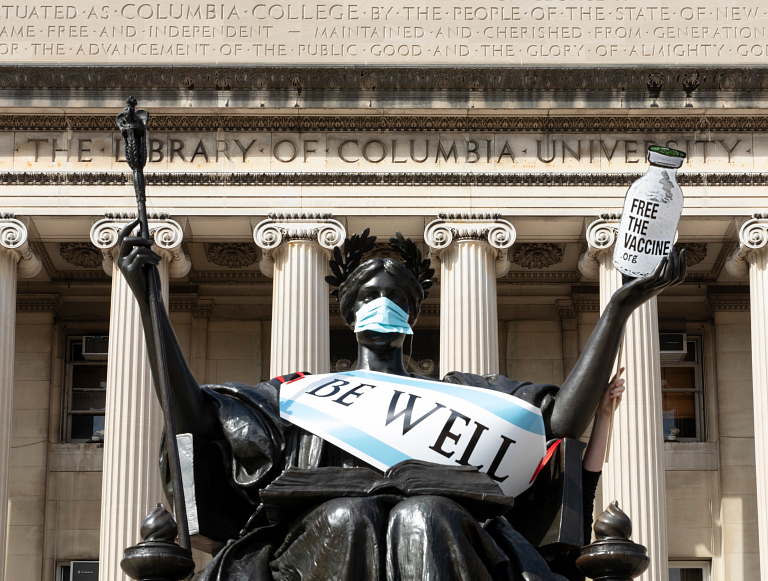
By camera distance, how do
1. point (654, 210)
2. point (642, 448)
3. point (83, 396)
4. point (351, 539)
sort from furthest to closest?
point (83, 396) → point (642, 448) → point (654, 210) → point (351, 539)

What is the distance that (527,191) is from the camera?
108 feet

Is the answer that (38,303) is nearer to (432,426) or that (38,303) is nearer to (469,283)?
(469,283)

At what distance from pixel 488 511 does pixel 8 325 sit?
89.1ft

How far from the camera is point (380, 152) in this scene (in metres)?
33.3

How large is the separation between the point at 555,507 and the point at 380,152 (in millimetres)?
26722

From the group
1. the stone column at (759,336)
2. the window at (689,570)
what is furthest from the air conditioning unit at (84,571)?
the stone column at (759,336)

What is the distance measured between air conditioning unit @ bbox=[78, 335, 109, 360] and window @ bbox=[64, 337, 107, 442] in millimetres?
191

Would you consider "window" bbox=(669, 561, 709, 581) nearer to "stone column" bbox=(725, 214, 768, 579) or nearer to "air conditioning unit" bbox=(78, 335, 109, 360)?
"stone column" bbox=(725, 214, 768, 579)

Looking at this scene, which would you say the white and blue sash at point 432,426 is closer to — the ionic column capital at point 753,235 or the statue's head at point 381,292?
the statue's head at point 381,292

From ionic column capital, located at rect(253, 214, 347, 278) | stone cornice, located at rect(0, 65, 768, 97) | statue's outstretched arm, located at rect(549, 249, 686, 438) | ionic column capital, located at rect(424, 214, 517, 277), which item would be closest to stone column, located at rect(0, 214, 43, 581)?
stone cornice, located at rect(0, 65, 768, 97)

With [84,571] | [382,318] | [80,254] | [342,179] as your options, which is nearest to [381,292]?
[382,318]
